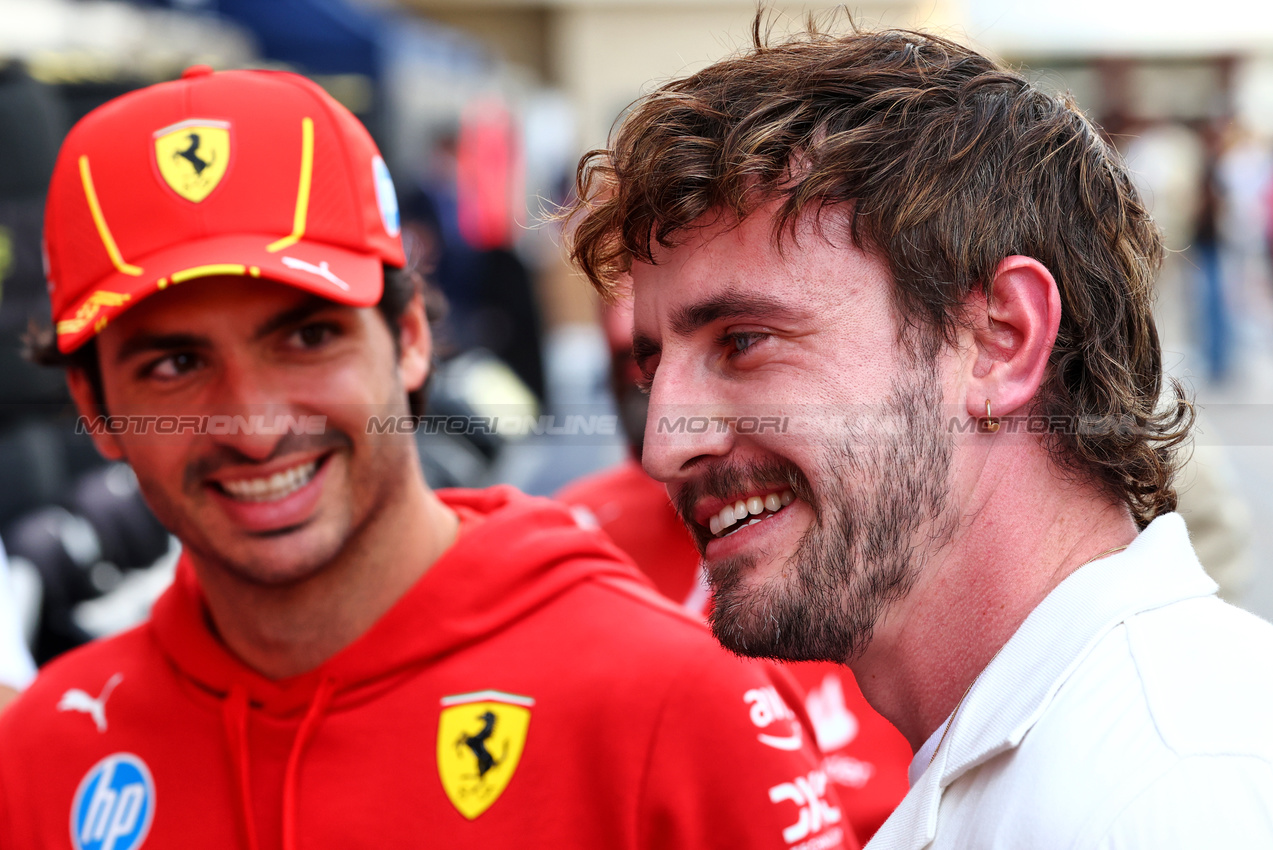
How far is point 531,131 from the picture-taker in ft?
60.4

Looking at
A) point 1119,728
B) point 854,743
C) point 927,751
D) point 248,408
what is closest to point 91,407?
point 248,408

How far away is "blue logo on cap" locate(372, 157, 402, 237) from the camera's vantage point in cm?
204

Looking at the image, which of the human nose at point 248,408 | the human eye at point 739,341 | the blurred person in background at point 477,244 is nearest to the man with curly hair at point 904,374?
the human eye at point 739,341

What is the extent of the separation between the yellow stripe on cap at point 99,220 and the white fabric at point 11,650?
2.66 feet

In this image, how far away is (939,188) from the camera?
1.37m

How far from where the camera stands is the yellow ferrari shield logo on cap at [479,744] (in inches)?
65.6

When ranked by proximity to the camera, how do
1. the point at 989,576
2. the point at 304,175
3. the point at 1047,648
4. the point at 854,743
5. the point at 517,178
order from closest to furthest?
the point at 1047,648 → the point at 989,576 → the point at 304,175 → the point at 854,743 → the point at 517,178

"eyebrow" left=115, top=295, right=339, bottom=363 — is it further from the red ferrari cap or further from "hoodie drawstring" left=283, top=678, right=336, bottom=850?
"hoodie drawstring" left=283, top=678, right=336, bottom=850

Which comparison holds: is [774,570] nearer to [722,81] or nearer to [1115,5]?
[722,81]

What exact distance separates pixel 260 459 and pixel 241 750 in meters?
0.45

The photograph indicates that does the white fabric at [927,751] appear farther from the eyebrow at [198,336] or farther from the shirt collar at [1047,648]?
the eyebrow at [198,336]

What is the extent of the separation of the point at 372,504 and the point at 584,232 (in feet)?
1.82

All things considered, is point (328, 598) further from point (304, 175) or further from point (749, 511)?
point (749, 511)

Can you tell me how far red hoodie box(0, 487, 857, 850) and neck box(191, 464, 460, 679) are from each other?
38mm
